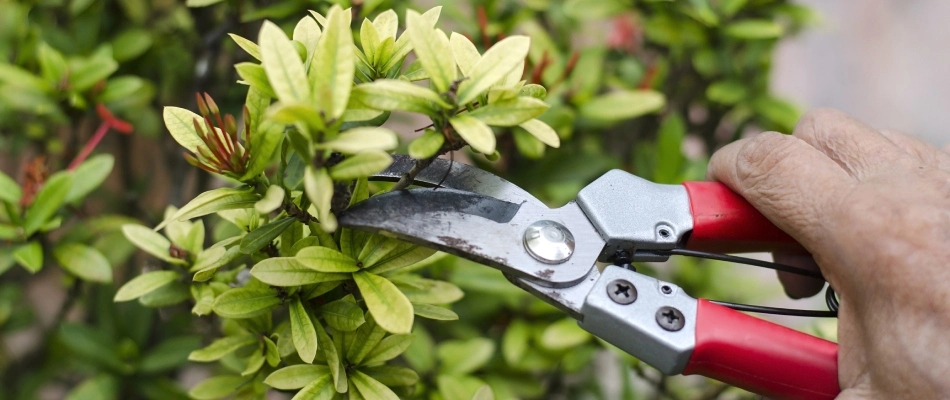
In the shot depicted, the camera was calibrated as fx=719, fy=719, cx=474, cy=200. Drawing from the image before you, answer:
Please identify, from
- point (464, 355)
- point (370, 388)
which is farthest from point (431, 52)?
point (464, 355)

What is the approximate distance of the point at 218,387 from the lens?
97 centimetres

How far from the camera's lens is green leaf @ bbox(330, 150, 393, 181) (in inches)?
25.3

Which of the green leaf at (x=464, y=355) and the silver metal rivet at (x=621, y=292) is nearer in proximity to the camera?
the silver metal rivet at (x=621, y=292)

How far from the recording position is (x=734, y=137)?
1.64 metres

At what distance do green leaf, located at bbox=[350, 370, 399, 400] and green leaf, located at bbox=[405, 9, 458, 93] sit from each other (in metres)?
0.35

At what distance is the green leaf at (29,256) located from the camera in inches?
39.0

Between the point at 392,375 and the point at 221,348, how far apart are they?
0.70ft

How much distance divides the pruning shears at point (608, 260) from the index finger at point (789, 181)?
0.20 feet

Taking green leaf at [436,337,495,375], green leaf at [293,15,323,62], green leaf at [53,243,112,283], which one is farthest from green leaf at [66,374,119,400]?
green leaf at [293,15,323,62]

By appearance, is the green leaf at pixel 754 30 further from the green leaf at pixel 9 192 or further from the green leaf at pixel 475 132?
the green leaf at pixel 9 192

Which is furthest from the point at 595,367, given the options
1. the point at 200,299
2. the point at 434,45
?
the point at 434,45

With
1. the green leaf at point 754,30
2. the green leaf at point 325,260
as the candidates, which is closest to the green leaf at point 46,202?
the green leaf at point 325,260

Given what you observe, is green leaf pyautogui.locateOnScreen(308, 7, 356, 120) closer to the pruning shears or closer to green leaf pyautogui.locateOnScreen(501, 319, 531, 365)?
the pruning shears

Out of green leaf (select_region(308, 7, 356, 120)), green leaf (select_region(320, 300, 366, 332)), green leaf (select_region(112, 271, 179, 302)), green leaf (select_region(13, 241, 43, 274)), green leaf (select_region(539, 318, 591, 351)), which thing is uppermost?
green leaf (select_region(308, 7, 356, 120))
